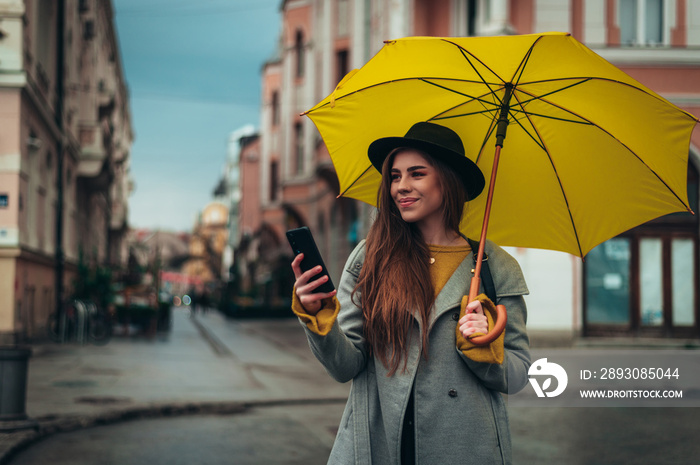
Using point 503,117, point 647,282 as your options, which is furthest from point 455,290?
point 647,282

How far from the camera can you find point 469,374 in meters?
2.56

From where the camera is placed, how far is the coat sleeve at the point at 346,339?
7.97 ft

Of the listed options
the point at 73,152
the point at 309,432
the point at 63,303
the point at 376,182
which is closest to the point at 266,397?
the point at 309,432

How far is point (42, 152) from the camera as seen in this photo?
21359 mm

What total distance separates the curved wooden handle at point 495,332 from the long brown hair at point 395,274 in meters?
0.20

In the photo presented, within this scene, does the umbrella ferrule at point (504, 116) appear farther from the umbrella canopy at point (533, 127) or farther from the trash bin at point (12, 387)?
the trash bin at point (12, 387)

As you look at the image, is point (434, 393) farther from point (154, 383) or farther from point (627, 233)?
point (627, 233)

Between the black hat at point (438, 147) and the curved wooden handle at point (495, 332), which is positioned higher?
the black hat at point (438, 147)

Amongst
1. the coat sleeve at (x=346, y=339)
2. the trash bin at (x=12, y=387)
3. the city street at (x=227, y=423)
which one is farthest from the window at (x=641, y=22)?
the coat sleeve at (x=346, y=339)

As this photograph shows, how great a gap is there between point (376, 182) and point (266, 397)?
8.08 metres

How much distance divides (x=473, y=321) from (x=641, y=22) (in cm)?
1853

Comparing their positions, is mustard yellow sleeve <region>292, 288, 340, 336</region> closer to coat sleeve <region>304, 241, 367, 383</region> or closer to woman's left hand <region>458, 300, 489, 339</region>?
coat sleeve <region>304, 241, 367, 383</region>

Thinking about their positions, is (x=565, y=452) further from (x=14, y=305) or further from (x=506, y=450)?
(x=14, y=305)

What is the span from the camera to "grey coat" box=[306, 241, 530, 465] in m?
2.52
